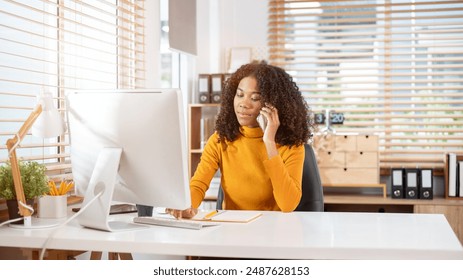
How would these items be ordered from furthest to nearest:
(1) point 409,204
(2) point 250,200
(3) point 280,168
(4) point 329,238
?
1. (1) point 409,204
2. (2) point 250,200
3. (3) point 280,168
4. (4) point 329,238

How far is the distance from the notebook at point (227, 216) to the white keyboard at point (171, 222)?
0.07 metres

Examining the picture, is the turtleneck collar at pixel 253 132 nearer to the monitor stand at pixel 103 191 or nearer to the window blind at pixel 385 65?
the monitor stand at pixel 103 191

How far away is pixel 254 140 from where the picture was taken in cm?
249

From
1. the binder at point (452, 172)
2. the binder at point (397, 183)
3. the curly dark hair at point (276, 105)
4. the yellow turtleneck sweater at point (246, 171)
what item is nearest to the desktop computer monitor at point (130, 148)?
the yellow turtleneck sweater at point (246, 171)

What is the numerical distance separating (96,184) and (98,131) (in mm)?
169

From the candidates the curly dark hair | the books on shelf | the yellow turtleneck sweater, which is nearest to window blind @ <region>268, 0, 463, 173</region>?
the books on shelf

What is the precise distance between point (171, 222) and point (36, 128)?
542 millimetres

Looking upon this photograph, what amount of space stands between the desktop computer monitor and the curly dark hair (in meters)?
0.73

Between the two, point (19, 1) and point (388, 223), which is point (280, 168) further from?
point (19, 1)

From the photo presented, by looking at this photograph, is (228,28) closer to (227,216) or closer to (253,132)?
(253,132)

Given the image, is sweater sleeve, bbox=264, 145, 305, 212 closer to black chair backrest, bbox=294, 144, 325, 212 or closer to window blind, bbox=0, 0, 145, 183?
black chair backrest, bbox=294, 144, 325, 212

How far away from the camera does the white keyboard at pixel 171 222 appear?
185 centimetres

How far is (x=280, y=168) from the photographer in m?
2.25

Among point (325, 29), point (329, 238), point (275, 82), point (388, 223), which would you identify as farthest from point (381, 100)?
point (329, 238)
